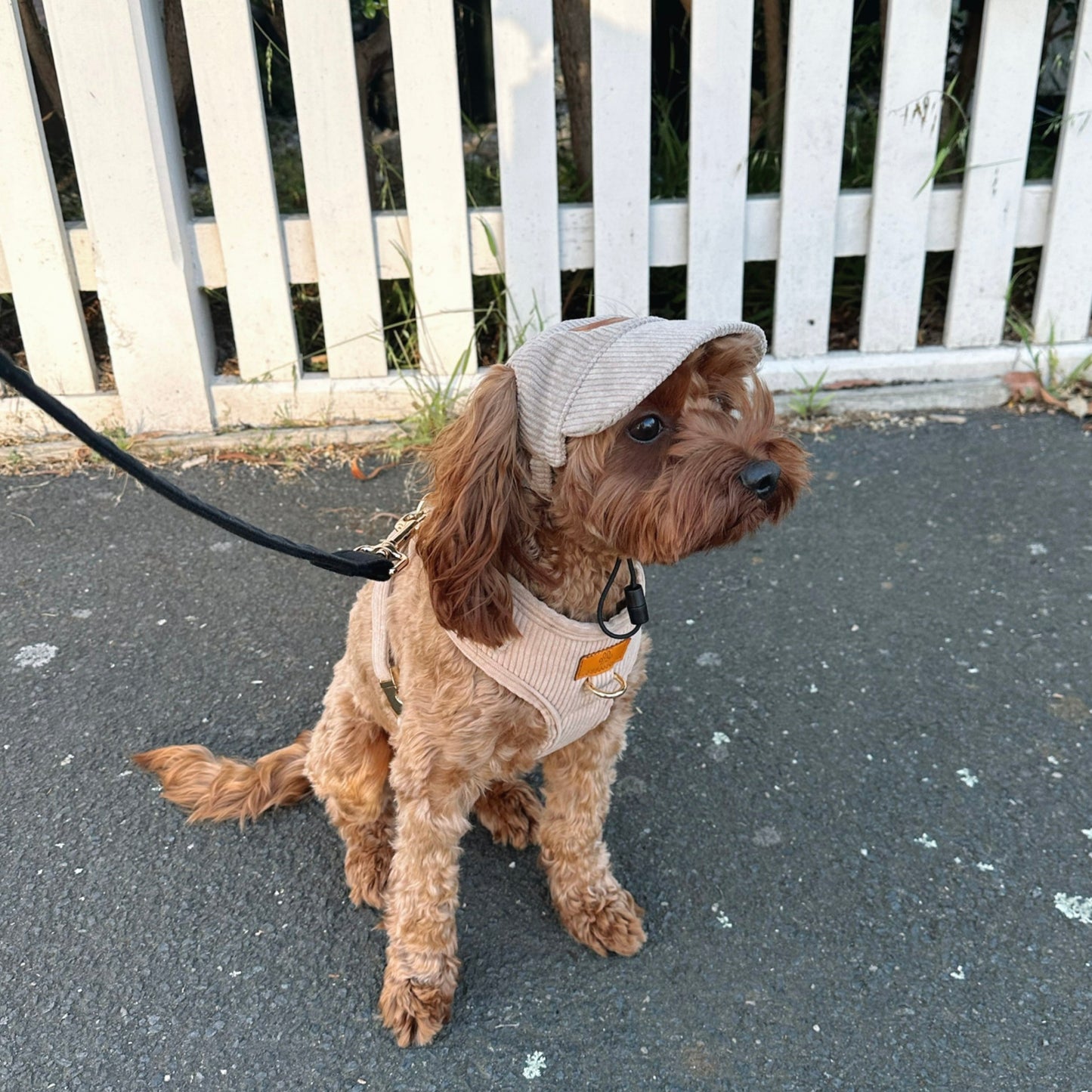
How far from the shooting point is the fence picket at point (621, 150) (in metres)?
4.07

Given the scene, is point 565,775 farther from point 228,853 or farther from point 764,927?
point 228,853

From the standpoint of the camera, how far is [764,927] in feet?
7.85

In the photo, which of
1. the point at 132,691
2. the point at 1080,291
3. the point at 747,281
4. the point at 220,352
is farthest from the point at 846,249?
the point at 132,691

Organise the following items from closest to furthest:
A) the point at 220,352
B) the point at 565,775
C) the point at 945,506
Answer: the point at 565,775
the point at 945,506
the point at 220,352

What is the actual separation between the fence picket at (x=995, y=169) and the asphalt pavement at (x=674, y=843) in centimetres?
114

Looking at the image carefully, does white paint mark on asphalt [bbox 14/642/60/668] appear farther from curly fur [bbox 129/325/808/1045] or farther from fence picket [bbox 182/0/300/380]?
fence picket [bbox 182/0/300/380]

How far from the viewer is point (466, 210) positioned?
14.2ft

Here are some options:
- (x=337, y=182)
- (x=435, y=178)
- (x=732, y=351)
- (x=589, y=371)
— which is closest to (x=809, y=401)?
(x=435, y=178)

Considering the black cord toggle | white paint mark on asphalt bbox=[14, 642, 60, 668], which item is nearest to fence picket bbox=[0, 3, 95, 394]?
white paint mark on asphalt bbox=[14, 642, 60, 668]

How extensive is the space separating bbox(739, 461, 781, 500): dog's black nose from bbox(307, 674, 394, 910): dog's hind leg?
3.67 ft

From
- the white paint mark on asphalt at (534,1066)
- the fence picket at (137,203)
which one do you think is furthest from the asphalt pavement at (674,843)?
the fence picket at (137,203)

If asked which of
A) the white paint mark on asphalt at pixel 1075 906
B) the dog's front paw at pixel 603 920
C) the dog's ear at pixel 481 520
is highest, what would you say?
the dog's ear at pixel 481 520

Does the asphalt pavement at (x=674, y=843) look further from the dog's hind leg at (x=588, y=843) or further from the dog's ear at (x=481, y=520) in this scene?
the dog's ear at (x=481, y=520)

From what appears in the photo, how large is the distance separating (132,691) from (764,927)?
6.73 ft
